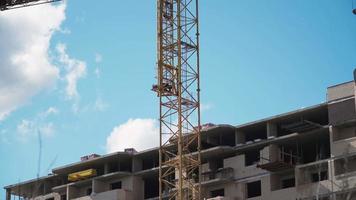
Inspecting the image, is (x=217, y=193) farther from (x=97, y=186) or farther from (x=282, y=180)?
(x=97, y=186)

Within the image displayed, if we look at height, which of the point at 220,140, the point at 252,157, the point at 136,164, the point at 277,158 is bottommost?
the point at 277,158

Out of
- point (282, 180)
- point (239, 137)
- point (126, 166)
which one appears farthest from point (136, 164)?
point (282, 180)

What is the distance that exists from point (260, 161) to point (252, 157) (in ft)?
16.9

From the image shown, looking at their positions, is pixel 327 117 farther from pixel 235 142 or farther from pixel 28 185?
pixel 28 185

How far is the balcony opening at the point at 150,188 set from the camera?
101 meters

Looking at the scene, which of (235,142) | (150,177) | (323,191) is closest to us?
(323,191)

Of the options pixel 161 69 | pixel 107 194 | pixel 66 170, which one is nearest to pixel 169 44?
pixel 161 69

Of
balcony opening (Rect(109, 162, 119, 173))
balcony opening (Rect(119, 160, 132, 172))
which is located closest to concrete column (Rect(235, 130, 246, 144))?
balcony opening (Rect(119, 160, 132, 172))

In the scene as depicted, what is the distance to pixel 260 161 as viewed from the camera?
3455 inches

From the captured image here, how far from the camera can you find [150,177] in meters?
100

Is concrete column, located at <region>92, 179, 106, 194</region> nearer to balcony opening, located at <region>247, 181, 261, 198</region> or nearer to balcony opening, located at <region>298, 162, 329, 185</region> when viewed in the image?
balcony opening, located at <region>247, 181, 261, 198</region>

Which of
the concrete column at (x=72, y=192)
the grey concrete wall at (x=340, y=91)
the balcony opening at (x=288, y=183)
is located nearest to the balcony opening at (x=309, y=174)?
the balcony opening at (x=288, y=183)

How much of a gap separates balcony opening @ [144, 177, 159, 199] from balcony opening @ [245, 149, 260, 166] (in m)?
13.3

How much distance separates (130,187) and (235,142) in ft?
44.1
